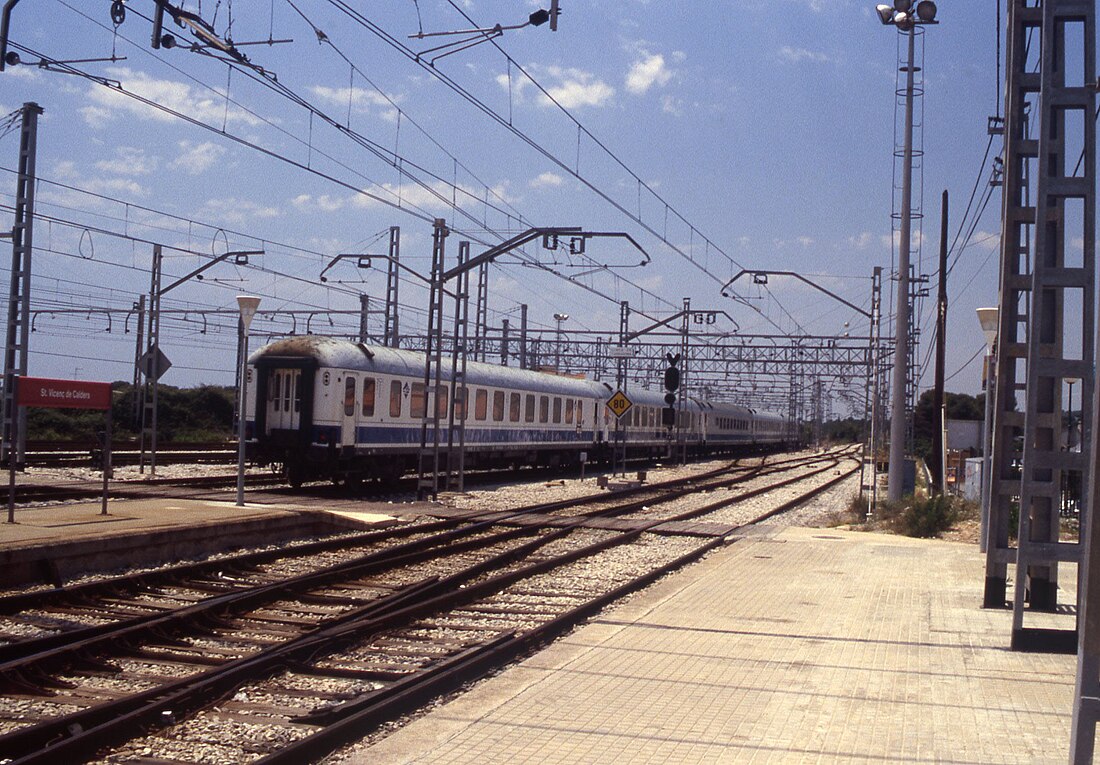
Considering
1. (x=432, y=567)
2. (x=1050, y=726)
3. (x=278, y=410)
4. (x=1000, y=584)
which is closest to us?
(x=1050, y=726)

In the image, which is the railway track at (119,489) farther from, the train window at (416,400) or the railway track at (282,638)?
the railway track at (282,638)

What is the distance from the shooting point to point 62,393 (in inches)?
531

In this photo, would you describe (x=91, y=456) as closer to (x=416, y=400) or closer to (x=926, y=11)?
(x=416, y=400)

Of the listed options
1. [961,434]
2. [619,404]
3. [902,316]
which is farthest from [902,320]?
[961,434]

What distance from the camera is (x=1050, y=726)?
6840mm

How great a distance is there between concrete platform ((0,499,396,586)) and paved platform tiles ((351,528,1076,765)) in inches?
220

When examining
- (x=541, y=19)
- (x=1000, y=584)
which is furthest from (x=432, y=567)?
(x=541, y=19)

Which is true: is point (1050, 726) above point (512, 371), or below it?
below

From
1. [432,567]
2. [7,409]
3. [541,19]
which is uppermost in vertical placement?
[541,19]

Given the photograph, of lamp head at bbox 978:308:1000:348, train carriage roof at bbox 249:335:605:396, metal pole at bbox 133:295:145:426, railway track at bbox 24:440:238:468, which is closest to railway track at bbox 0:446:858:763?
lamp head at bbox 978:308:1000:348

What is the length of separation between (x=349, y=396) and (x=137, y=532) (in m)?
10.6

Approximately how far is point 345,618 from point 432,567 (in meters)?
4.06

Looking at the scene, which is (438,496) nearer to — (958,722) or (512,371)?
(512,371)

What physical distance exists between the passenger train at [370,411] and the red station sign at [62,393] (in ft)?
28.7
